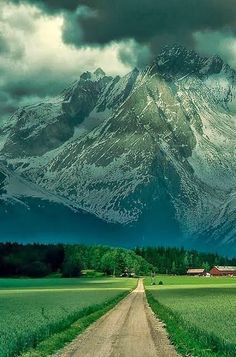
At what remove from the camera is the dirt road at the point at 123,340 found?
42219 millimetres

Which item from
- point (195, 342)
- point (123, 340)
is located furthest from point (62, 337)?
point (195, 342)

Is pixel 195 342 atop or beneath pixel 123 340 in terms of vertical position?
beneath

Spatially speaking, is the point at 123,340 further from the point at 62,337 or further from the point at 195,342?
the point at 195,342

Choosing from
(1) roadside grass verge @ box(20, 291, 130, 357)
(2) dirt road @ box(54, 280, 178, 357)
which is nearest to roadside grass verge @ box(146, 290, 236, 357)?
(2) dirt road @ box(54, 280, 178, 357)

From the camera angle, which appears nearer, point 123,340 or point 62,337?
point 123,340

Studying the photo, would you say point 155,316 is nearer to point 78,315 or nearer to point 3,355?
point 78,315

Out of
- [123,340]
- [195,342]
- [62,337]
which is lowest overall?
[195,342]

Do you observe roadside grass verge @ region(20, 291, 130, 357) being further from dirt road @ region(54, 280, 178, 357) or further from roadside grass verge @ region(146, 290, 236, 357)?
roadside grass verge @ region(146, 290, 236, 357)

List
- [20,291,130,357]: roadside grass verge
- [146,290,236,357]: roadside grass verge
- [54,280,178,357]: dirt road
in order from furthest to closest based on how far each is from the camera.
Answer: [20,291,130,357]: roadside grass verge
[54,280,178,357]: dirt road
[146,290,236,357]: roadside grass verge

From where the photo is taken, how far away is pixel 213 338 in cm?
4656

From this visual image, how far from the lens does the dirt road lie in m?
42.2

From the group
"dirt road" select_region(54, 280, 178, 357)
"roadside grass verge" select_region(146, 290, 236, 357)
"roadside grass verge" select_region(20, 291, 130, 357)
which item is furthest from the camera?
"roadside grass verge" select_region(20, 291, 130, 357)

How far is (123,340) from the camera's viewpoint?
4916cm

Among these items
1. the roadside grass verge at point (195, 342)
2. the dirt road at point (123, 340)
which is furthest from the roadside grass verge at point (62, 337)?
the roadside grass verge at point (195, 342)
